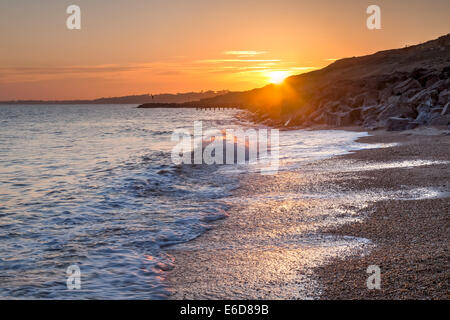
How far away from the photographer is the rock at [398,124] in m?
21.2

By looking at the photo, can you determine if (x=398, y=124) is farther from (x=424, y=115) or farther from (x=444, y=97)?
(x=444, y=97)

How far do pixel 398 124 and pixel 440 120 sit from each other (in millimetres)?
2290

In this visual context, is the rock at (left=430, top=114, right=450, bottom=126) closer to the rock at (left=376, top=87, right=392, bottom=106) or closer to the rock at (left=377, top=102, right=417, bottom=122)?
the rock at (left=377, top=102, right=417, bottom=122)

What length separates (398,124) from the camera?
70.6 ft

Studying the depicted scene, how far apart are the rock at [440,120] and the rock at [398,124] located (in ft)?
4.17

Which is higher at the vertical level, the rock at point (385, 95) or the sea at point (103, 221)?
the rock at point (385, 95)

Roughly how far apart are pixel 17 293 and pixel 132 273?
1317mm

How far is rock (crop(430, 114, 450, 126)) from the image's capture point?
1917 centimetres

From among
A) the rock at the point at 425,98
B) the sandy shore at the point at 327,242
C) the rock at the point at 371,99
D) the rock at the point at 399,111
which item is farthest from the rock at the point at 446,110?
the sandy shore at the point at 327,242

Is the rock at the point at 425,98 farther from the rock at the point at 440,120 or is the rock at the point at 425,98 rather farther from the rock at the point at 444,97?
the rock at the point at 440,120

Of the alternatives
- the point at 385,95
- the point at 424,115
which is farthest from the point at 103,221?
the point at 385,95

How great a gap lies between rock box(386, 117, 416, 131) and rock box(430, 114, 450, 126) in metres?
1.27

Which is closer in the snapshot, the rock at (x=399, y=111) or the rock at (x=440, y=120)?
the rock at (x=440, y=120)

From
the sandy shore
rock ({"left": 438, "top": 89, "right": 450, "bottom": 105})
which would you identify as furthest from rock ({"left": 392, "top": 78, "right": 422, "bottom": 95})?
the sandy shore
